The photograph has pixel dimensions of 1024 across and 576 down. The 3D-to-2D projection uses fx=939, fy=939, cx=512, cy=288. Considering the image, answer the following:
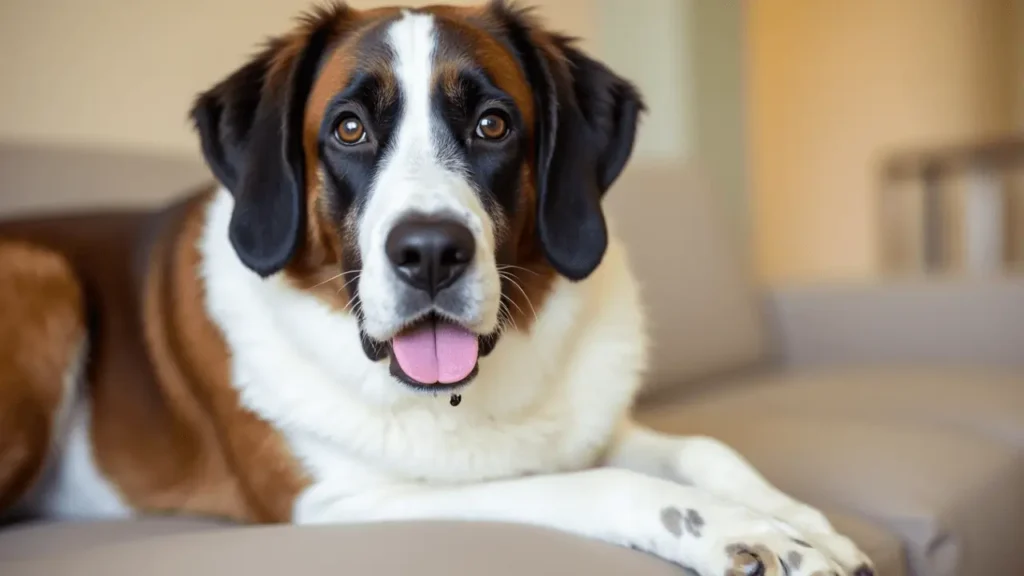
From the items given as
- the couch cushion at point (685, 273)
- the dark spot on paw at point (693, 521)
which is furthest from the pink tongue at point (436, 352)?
the couch cushion at point (685, 273)

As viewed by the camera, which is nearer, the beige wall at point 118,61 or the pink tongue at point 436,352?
the pink tongue at point 436,352

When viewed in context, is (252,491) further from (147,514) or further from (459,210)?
(459,210)

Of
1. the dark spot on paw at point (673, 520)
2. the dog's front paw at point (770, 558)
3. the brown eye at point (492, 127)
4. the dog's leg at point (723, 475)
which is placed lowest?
the dog's leg at point (723, 475)

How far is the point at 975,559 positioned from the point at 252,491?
124 cm

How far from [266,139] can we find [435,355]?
0.44 meters

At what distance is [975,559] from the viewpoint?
163 centimetres

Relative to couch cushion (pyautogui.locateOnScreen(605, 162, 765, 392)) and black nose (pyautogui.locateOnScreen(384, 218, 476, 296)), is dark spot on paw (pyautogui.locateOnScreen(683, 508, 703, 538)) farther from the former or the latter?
couch cushion (pyautogui.locateOnScreen(605, 162, 765, 392))

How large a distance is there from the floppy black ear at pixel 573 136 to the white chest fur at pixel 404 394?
117mm

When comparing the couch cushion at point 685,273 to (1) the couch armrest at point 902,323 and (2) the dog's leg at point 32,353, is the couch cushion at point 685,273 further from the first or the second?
(2) the dog's leg at point 32,353

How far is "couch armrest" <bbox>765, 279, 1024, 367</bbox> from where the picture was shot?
2961 mm

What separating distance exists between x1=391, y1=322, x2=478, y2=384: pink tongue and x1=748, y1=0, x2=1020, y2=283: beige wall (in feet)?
14.3

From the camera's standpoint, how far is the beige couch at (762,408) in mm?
1098

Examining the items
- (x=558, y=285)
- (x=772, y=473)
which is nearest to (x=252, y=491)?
(x=558, y=285)

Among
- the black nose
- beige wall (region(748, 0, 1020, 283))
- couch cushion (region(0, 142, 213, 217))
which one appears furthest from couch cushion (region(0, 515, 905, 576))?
beige wall (region(748, 0, 1020, 283))
